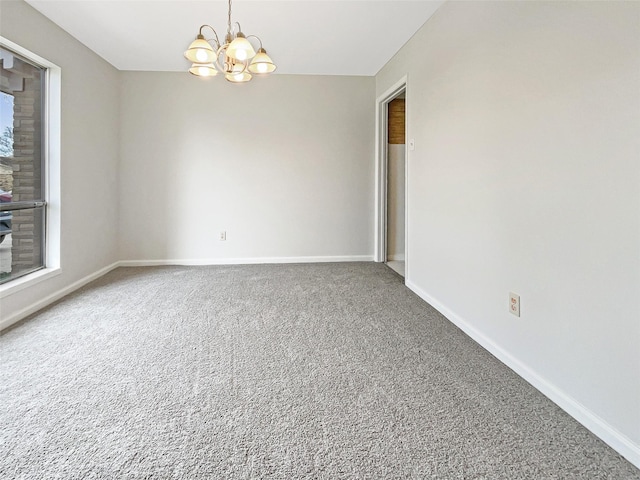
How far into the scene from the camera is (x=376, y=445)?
4.43 feet

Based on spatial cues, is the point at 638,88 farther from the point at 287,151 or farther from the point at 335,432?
the point at 287,151

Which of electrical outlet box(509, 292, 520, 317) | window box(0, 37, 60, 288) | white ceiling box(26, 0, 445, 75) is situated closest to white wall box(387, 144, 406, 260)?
white ceiling box(26, 0, 445, 75)

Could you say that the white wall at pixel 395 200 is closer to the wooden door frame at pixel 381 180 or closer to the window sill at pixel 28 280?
the wooden door frame at pixel 381 180

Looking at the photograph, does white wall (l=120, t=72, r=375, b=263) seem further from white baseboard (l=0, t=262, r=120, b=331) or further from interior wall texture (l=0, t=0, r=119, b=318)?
white baseboard (l=0, t=262, r=120, b=331)

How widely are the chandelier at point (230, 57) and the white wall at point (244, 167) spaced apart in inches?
75.8

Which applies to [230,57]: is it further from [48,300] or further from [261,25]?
[48,300]

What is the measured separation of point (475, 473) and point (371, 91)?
447 cm

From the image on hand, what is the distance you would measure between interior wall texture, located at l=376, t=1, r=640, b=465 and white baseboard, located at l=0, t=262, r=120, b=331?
3242mm

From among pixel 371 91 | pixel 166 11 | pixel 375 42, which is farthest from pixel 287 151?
pixel 166 11

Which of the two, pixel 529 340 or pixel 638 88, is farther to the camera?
pixel 529 340

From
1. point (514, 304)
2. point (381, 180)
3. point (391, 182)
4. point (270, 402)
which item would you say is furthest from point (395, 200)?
point (270, 402)

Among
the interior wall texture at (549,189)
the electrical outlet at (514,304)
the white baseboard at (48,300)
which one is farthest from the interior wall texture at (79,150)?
the electrical outlet at (514,304)

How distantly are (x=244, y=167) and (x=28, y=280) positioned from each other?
2577mm

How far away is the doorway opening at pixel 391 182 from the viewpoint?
15.1ft
